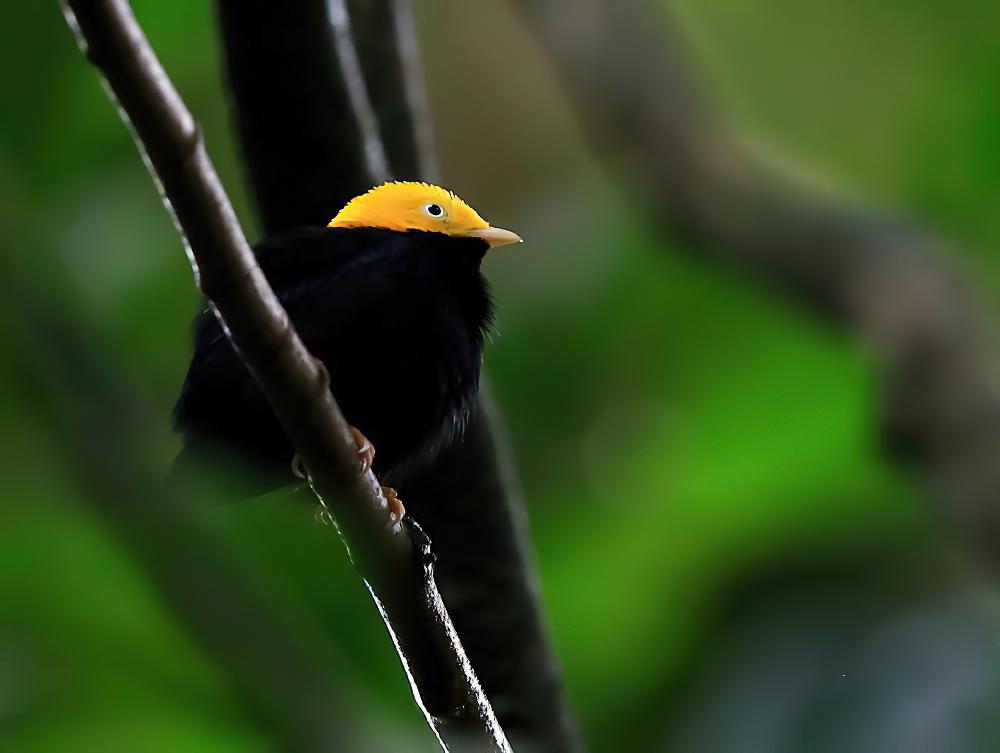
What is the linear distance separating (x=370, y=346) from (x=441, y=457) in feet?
2.26

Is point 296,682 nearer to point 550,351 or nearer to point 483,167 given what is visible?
point 550,351

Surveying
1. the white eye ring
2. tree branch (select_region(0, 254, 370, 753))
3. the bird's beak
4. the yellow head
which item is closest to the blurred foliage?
tree branch (select_region(0, 254, 370, 753))

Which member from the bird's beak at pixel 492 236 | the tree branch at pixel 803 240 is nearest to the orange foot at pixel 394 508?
the bird's beak at pixel 492 236

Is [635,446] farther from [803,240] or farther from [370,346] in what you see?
[370,346]

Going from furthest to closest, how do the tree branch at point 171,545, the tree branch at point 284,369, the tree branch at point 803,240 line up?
the tree branch at point 803,240 < the tree branch at point 171,545 < the tree branch at point 284,369

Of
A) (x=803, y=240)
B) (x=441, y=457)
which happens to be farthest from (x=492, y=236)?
(x=803, y=240)

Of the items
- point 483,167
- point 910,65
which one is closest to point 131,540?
point 483,167

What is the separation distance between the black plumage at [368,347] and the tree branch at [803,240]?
1.15 meters

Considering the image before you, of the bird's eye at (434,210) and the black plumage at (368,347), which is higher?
the bird's eye at (434,210)

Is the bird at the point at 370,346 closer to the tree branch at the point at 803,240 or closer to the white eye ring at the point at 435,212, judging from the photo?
the white eye ring at the point at 435,212

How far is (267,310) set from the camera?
1.82 metres

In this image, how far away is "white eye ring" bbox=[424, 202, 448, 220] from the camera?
3514 mm

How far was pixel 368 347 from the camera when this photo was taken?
9.89 ft

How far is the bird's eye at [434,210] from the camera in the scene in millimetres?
3520
